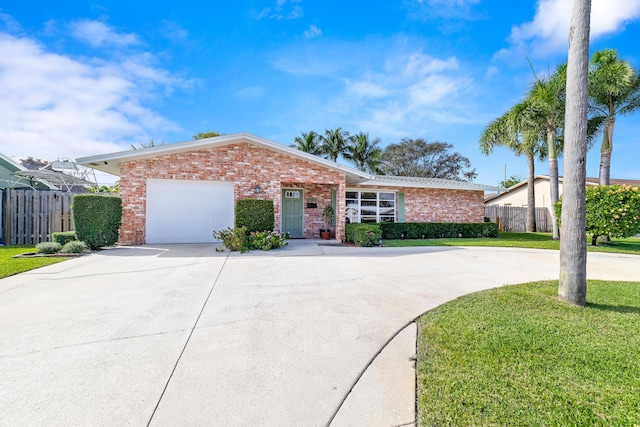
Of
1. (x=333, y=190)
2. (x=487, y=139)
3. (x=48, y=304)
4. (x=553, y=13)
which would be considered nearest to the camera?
(x=48, y=304)

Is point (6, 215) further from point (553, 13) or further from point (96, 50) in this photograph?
point (553, 13)

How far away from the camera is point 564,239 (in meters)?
4.06

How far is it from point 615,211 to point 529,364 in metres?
12.1

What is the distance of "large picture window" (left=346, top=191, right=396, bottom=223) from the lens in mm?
14742

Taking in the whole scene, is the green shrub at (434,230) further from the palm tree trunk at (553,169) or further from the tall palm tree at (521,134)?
the tall palm tree at (521,134)

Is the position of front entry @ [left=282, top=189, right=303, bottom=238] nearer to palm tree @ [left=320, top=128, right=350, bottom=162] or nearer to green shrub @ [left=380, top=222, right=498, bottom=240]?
green shrub @ [left=380, top=222, right=498, bottom=240]

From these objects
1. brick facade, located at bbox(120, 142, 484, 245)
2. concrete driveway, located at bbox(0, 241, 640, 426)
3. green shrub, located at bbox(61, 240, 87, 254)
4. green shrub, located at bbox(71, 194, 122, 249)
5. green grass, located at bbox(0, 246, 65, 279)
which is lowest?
concrete driveway, located at bbox(0, 241, 640, 426)

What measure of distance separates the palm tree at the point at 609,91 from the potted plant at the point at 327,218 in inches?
→ 507

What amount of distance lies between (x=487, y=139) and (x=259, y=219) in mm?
14141

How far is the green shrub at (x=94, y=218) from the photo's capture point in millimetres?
8852

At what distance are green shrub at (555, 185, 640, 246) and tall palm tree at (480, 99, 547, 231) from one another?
4.27 metres

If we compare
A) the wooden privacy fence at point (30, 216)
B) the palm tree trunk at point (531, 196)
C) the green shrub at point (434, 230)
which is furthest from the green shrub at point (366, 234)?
the palm tree trunk at point (531, 196)

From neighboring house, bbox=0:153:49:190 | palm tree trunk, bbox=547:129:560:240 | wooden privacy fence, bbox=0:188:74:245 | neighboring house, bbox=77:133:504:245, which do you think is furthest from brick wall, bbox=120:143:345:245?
palm tree trunk, bbox=547:129:560:240

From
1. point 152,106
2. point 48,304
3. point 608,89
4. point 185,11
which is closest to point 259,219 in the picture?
point 48,304
